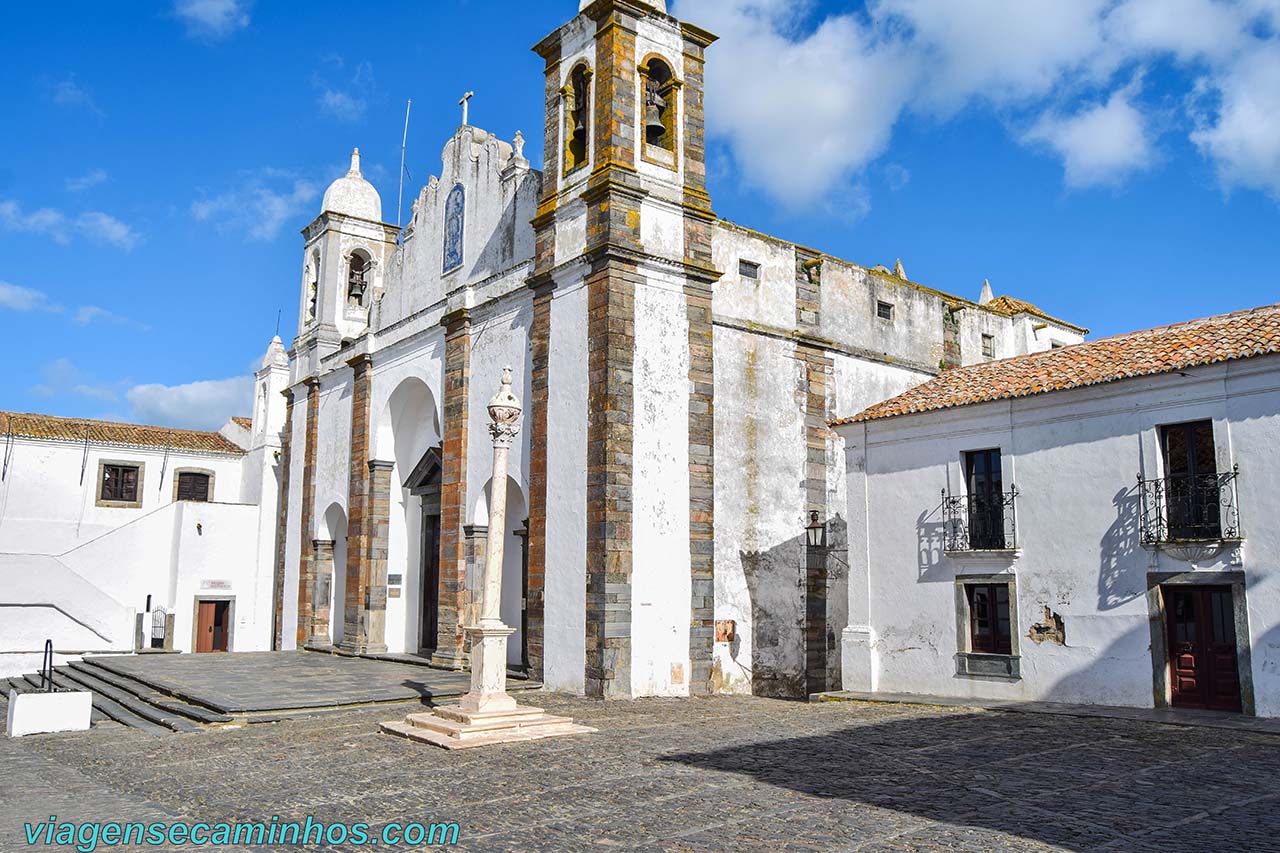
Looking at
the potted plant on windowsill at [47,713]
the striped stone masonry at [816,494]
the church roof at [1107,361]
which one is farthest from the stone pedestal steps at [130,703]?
the church roof at [1107,361]

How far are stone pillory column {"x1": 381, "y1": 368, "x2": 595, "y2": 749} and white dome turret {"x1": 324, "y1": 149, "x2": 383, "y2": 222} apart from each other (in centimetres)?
1547

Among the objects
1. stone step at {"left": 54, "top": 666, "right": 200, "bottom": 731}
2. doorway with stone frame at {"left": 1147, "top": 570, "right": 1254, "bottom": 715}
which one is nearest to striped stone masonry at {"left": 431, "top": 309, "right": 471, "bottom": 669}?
stone step at {"left": 54, "top": 666, "right": 200, "bottom": 731}

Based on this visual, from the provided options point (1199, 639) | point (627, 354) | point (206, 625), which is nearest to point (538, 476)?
point (627, 354)

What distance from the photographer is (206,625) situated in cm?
2831

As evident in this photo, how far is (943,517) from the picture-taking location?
1506cm

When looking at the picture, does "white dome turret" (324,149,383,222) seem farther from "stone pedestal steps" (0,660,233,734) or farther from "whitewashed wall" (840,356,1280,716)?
"whitewashed wall" (840,356,1280,716)

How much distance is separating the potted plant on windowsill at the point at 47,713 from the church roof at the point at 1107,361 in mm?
11295

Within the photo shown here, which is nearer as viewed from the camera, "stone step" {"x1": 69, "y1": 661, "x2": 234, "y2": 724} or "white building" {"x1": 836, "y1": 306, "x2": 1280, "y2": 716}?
"white building" {"x1": 836, "y1": 306, "x2": 1280, "y2": 716}

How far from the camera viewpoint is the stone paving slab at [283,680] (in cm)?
1323

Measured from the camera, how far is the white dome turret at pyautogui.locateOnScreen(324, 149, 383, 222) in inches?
995

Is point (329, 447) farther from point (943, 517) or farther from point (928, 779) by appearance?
point (928, 779)

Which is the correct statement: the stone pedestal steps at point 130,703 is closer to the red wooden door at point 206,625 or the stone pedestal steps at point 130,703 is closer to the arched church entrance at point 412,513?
the arched church entrance at point 412,513

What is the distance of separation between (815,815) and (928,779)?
1.84 m

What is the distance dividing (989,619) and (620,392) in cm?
618
